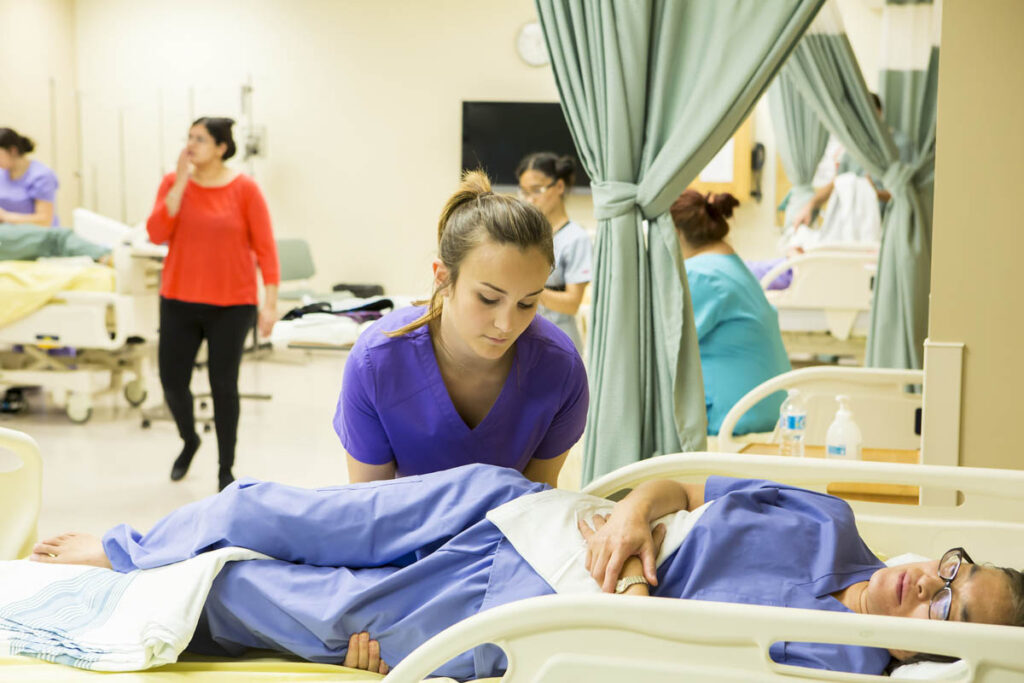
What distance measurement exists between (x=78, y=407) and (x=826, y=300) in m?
4.07

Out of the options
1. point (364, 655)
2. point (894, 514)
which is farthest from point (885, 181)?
point (364, 655)

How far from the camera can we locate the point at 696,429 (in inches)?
113

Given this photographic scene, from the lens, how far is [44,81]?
27.0ft

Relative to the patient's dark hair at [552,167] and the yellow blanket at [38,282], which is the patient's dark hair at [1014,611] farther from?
the yellow blanket at [38,282]

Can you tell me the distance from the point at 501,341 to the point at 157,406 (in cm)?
456

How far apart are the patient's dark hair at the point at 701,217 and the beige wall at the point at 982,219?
3.64ft

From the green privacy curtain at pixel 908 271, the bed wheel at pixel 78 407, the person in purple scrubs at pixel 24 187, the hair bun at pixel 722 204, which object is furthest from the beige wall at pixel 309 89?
the hair bun at pixel 722 204

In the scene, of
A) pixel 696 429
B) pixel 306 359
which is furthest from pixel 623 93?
pixel 306 359

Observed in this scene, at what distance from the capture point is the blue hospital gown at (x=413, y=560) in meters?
1.72

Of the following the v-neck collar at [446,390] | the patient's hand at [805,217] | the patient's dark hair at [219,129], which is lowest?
the v-neck collar at [446,390]

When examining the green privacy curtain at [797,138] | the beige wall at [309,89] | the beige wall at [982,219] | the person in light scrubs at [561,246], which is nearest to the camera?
the beige wall at [982,219]

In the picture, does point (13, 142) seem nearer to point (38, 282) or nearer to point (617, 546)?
point (38, 282)

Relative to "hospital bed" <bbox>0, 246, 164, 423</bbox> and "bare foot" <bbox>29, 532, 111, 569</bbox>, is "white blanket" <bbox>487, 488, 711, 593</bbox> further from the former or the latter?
"hospital bed" <bbox>0, 246, 164, 423</bbox>

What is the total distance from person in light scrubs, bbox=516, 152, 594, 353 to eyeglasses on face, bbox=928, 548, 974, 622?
7.32 ft
